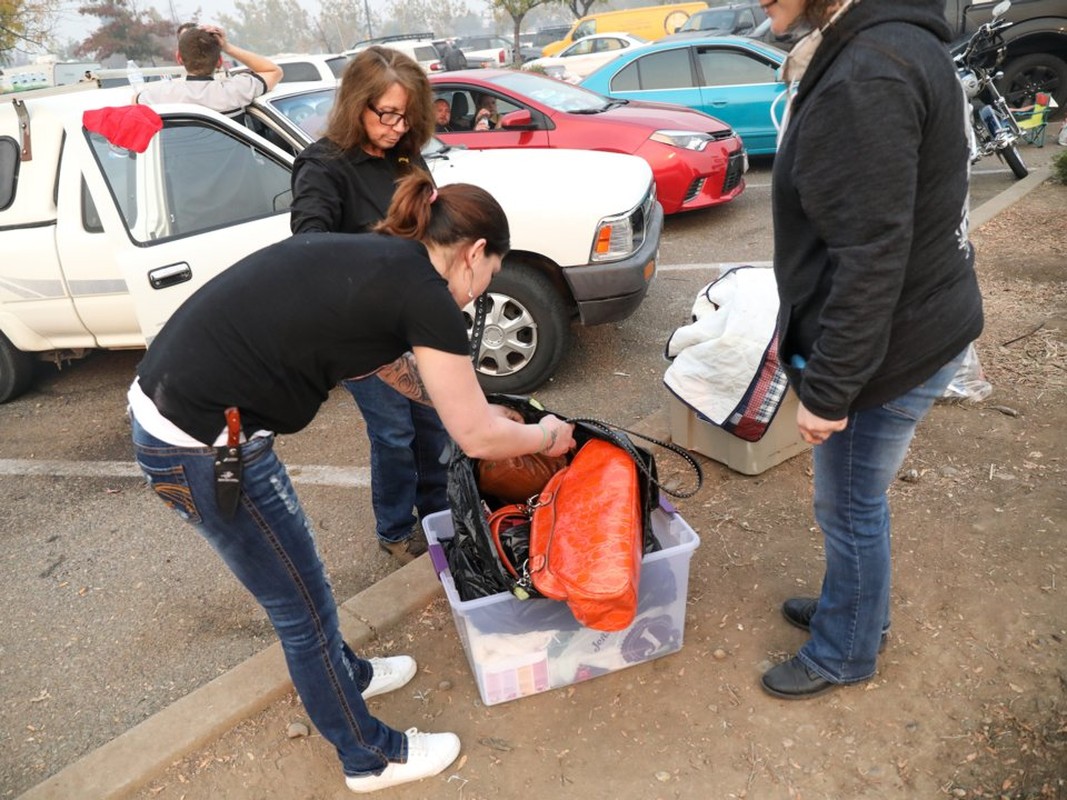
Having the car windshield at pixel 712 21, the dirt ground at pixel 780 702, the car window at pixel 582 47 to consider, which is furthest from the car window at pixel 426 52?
the dirt ground at pixel 780 702

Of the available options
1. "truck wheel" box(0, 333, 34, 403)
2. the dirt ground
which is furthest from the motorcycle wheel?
"truck wheel" box(0, 333, 34, 403)

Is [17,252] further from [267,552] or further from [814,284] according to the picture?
[814,284]

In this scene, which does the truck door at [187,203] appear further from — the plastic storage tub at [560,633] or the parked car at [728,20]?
the parked car at [728,20]

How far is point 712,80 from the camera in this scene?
8.82 meters

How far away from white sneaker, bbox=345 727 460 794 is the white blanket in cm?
168

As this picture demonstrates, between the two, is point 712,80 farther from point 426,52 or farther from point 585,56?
Answer: point 426,52

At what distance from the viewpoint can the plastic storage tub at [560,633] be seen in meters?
2.20

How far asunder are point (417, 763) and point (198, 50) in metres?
4.08

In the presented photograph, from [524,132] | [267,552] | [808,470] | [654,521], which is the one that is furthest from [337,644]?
[524,132]

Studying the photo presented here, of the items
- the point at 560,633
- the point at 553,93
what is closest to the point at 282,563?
the point at 560,633

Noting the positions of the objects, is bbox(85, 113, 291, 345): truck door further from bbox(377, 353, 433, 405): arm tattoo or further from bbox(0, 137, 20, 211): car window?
bbox(377, 353, 433, 405): arm tattoo

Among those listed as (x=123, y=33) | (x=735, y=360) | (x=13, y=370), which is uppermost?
(x=123, y=33)

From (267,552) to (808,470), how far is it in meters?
2.43

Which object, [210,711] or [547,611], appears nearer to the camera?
[547,611]
